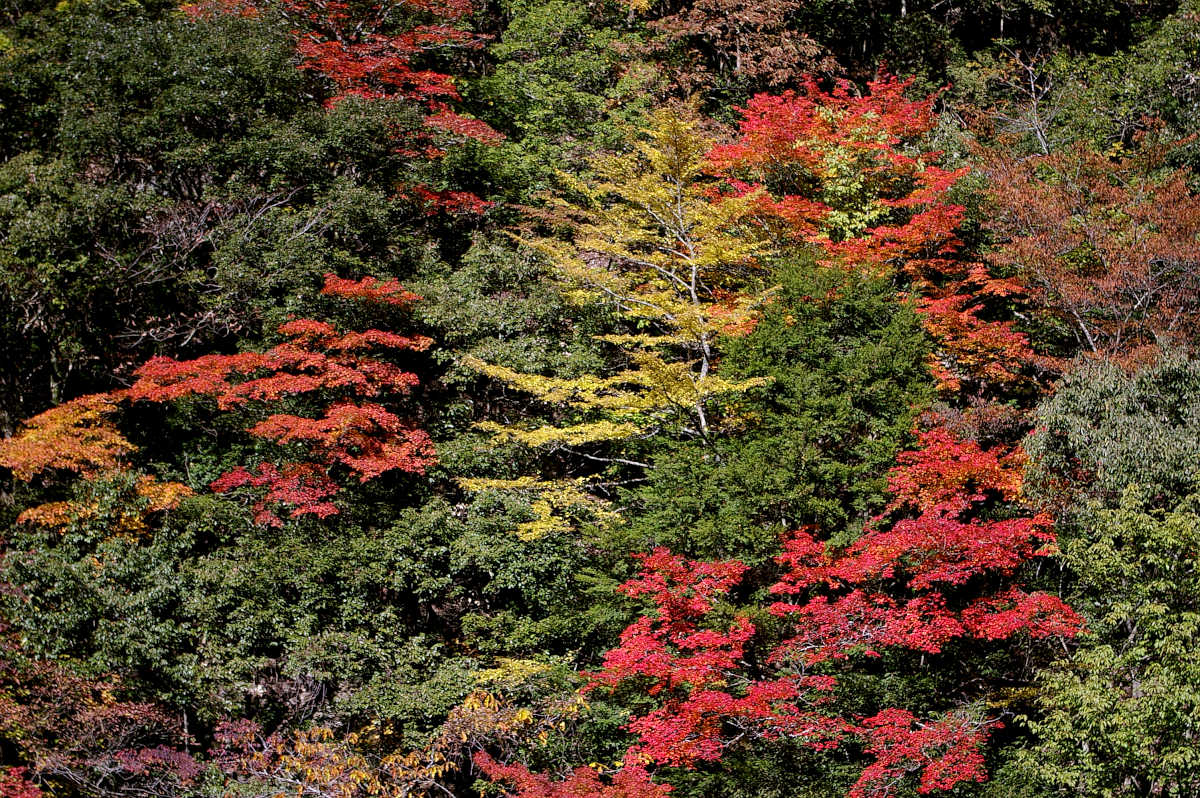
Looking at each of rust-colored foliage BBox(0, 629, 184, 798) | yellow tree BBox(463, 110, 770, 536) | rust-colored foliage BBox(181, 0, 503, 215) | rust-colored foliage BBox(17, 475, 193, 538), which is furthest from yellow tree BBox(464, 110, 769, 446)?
rust-colored foliage BBox(0, 629, 184, 798)

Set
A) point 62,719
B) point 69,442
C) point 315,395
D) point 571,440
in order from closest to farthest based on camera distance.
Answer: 1. point 62,719
2. point 69,442
3. point 315,395
4. point 571,440

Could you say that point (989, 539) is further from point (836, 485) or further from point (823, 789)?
point (823, 789)

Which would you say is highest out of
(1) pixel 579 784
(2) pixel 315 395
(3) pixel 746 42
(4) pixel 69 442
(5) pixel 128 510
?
(3) pixel 746 42

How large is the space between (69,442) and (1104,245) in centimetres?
1691

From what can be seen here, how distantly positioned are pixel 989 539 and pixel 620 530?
18.6ft

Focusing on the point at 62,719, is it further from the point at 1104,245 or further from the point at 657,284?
the point at 1104,245

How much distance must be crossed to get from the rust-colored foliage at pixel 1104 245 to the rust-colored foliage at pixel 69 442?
15489mm

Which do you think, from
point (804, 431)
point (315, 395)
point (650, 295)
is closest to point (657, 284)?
point (650, 295)

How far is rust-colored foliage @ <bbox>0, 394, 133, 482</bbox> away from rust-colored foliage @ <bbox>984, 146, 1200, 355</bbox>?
1549 cm

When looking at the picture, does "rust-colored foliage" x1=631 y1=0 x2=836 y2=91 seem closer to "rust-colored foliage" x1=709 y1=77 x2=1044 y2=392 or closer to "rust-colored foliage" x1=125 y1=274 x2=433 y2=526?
"rust-colored foliage" x1=709 y1=77 x2=1044 y2=392

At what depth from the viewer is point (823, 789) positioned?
13281mm

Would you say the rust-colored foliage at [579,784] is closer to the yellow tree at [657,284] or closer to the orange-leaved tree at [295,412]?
the orange-leaved tree at [295,412]

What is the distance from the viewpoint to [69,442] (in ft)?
48.5

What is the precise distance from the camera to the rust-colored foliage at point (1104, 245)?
14.7 metres
